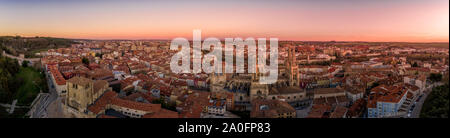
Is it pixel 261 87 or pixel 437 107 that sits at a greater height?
pixel 261 87

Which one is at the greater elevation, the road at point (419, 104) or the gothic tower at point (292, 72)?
the gothic tower at point (292, 72)

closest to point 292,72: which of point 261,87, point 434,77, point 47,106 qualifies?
point 261,87

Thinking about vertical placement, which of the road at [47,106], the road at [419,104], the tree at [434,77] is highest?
the tree at [434,77]

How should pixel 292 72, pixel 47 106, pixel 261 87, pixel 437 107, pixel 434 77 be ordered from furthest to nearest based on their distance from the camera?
pixel 292 72 → pixel 434 77 → pixel 261 87 → pixel 47 106 → pixel 437 107

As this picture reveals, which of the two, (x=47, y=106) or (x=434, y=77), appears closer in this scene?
(x=47, y=106)

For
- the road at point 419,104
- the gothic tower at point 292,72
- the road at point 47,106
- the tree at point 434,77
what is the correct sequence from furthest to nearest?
the gothic tower at point 292,72
the tree at point 434,77
the road at point 47,106
the road at point 419,104

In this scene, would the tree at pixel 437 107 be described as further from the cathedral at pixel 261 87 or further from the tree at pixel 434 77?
the cathedral at pixel 261 87

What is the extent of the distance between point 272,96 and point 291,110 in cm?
179

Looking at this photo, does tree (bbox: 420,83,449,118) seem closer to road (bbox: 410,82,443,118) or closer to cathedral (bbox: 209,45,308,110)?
road (bbox: 410,82,443,118)

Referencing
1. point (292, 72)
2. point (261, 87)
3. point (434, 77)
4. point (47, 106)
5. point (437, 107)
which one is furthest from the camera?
point (292, 72)

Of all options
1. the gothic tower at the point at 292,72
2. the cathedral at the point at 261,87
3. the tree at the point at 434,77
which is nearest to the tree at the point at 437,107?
the tree at the point at 434,77

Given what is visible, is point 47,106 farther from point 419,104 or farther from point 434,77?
point 434,77
